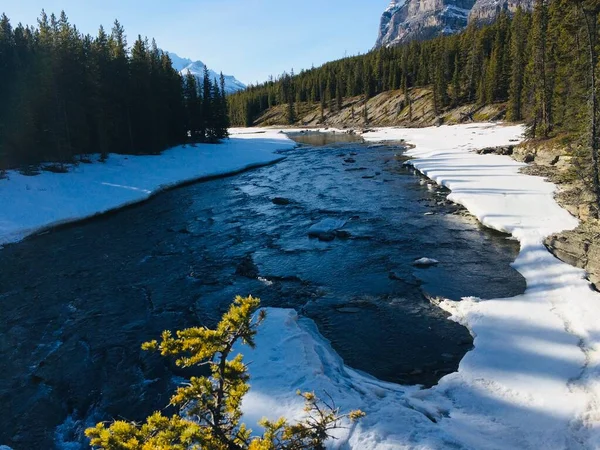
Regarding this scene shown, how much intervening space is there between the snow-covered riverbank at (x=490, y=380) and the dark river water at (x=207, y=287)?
2.68 feet

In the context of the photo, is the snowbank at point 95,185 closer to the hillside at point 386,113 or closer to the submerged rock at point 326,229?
the submerged rock at point 326,229

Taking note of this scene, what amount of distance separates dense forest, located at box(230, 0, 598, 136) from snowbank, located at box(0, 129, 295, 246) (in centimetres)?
3329

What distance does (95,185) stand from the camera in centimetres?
3409

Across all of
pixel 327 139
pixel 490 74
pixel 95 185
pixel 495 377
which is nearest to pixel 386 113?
pixel 490 74

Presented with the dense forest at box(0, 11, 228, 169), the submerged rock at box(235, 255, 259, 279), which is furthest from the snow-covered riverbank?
the dense forest at box(0, 11, 228, 169)

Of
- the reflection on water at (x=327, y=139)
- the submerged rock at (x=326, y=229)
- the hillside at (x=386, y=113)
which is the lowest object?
the submerged rock at (x=326, y=229)

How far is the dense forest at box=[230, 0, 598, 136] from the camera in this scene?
1356 inches

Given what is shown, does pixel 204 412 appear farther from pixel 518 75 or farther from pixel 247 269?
pixel 518 75

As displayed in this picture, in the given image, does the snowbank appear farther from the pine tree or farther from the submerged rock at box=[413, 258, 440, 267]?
the pine tree

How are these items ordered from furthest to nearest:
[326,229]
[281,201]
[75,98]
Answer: [75,98] < [281,201] < [326,229]

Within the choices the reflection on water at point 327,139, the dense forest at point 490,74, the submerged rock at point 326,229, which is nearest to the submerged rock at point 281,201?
the submerged rock at point 326,229

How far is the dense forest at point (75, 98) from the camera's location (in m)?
36.6

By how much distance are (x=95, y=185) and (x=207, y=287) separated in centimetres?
2373

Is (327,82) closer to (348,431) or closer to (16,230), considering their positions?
(16,230)
